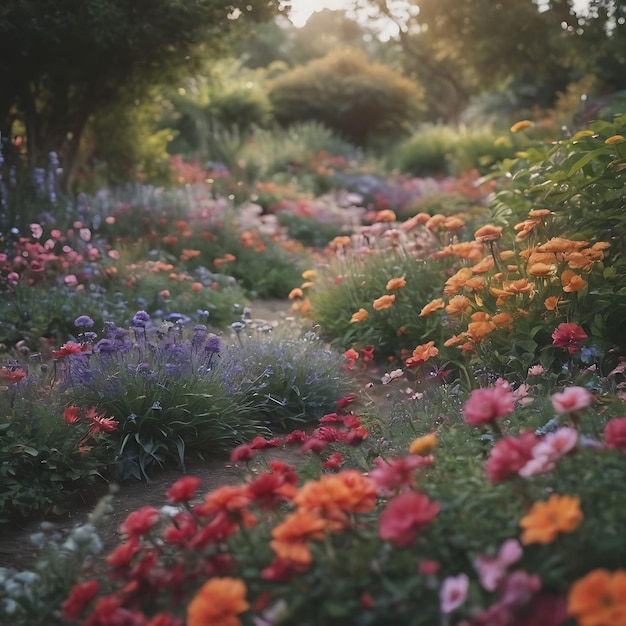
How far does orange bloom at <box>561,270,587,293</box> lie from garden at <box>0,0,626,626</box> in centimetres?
4

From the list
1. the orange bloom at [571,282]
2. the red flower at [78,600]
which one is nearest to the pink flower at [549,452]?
the red flower at [78,600]

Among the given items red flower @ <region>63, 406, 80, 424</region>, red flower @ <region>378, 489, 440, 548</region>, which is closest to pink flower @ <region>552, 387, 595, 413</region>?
red flower @ <region>378, 489, 440, 548</region>

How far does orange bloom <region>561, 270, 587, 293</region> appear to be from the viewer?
3127 mm

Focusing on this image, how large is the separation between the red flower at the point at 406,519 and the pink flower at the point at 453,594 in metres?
0.13

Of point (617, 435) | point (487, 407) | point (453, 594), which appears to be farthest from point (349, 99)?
point (453, 594)

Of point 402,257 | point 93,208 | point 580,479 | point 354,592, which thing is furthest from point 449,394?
point 93,208

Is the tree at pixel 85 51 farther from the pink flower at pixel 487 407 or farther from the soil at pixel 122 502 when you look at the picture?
the pink flower at pixel 487 407

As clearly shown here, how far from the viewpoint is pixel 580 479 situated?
1865mm

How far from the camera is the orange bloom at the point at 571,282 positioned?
3.13 metres

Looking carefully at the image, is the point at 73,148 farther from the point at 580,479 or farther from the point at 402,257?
the point at 580,479

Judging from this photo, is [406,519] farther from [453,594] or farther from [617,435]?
[617,435]

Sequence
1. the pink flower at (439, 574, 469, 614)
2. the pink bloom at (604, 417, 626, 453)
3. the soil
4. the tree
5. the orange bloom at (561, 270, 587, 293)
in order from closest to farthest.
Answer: the pink flower at (439, 574, 469, 614) → the pink bloom at (604, 417, 626, 453) → the soil → the orange bloom at (561, 270, 587, 293) → the tree

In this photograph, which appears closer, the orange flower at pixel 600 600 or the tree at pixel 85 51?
the orange flower at pixel 600 600

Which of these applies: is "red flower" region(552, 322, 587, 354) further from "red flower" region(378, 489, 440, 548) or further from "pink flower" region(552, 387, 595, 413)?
"red flower" region(378, 489, 440, 548)
